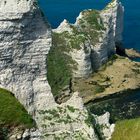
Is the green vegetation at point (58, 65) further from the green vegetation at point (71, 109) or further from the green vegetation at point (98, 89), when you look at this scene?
the green vegetation at point (71, 109)

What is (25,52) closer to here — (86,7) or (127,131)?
(127,131)

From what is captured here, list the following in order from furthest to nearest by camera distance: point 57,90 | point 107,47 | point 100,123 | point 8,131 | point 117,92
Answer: point 107,47, point 117,92, point 57,90, point 100,123, point 8,131

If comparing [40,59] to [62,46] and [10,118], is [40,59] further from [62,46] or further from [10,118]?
[62,46]

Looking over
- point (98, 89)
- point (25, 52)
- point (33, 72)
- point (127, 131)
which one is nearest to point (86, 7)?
point (98, 89)

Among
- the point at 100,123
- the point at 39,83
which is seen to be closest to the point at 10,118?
the point at 39,83

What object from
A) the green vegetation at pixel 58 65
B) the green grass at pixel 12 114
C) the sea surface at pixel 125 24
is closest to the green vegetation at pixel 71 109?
the green grass at pixel 12 114
